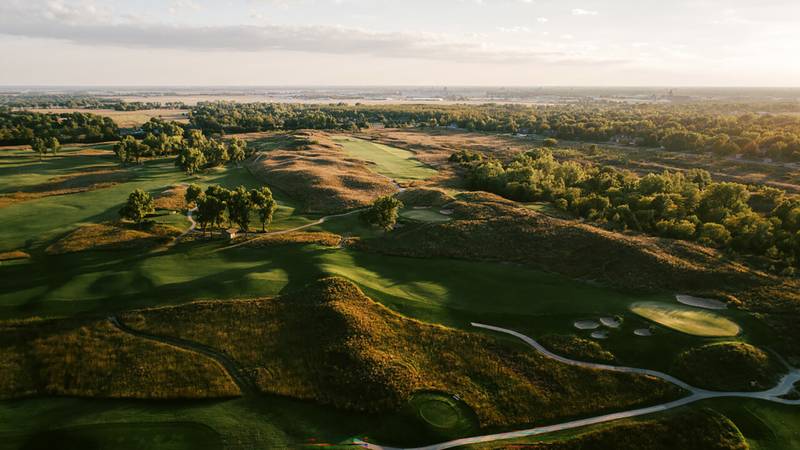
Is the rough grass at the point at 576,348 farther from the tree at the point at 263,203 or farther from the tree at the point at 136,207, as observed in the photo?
the tree at the point at 136,207

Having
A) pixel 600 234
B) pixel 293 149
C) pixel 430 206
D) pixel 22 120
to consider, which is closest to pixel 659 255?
pixel 600 234

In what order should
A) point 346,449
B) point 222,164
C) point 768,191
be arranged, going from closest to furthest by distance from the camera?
point 346,449
point 768,191
point 222,164

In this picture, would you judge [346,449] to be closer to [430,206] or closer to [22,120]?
[430,206]

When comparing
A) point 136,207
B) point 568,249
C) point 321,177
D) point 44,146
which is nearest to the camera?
A: point 568,249

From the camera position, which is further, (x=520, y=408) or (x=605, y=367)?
(x=605, y=367)

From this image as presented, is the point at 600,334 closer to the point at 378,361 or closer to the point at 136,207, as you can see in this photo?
the point at 378,361

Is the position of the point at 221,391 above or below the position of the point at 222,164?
below

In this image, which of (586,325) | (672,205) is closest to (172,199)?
(586,325)
